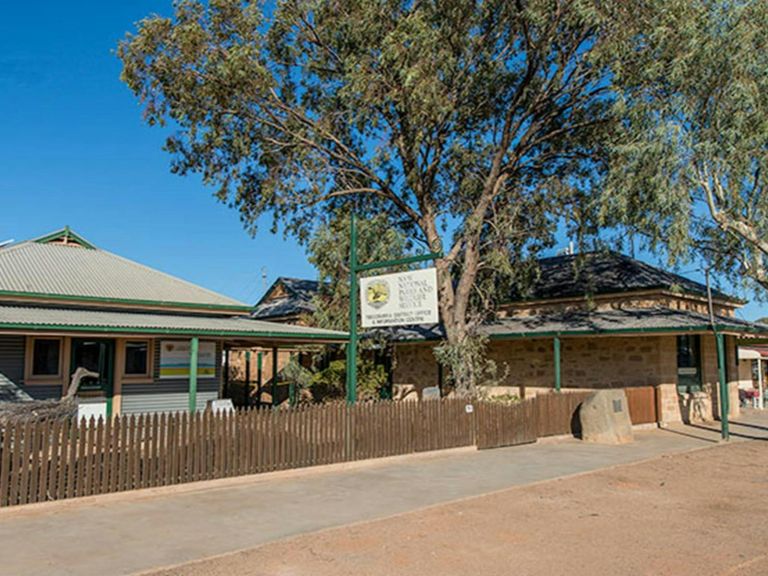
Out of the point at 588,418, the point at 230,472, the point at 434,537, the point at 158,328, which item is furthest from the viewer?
the point at 588,418

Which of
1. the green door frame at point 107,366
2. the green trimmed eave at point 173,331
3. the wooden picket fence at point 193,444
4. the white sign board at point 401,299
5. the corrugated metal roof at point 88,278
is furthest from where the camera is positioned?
the green door frame at point 107,366

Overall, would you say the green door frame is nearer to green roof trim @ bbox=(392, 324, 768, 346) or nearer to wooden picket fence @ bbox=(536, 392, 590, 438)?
wooden picket fence @ bbox=(536, 392, 590, 438)

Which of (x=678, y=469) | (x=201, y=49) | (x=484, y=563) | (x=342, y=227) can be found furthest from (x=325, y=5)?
(x=484, y=563)

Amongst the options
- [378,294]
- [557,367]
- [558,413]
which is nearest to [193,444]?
[378,294]

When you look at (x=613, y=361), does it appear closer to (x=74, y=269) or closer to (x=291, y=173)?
(x=291, y=173)

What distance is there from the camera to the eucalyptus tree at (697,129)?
15.0 m

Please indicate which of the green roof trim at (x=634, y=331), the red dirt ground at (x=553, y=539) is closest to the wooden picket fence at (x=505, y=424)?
the green roof trim at (x=634, y=331)

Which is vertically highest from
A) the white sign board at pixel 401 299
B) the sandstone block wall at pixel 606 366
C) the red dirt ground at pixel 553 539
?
the white sign board at pixel 401 299

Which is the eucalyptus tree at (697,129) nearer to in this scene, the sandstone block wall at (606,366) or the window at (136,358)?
the sandstone block wall at (606,366)

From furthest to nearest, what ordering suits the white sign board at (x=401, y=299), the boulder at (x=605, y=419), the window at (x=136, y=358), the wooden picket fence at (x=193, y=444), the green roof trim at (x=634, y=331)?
the window at (x=136, y=358) < the green roof trim at (x=634, y=331) < the boulder at (x=605, y=419) < the white sign board at (x=401, y=299) < the wooden picket fence at (x=193, y=444)

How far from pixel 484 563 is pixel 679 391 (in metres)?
15.6

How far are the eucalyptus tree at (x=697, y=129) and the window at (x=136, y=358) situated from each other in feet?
40.7

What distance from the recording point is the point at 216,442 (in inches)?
384

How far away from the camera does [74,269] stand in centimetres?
1772
